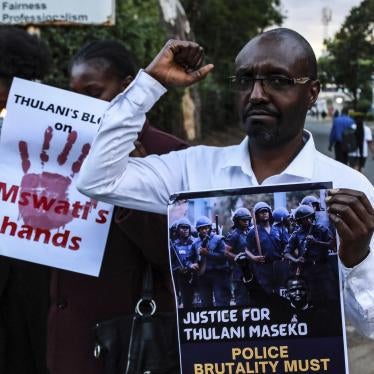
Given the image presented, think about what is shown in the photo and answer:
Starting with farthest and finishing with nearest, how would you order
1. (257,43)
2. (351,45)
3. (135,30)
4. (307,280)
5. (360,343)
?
(351,45), (135,30), (360,343), (257,43), (307,280)

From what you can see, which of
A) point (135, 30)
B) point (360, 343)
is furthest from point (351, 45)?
point (360, 343)

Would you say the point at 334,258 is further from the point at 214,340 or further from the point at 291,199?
the point at 214,340

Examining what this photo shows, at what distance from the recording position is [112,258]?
8.55 ft

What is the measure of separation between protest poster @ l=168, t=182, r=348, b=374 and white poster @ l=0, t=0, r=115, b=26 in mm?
5023

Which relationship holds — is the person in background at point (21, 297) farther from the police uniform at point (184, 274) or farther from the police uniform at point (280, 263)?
the police uniform at point (280, 263)

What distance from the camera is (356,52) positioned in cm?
6525

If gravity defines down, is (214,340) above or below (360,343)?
below

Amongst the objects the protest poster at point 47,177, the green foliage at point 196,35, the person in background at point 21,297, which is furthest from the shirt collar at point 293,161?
the green foliage at point 196,35

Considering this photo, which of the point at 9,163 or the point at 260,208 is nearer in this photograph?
the point at 260,208

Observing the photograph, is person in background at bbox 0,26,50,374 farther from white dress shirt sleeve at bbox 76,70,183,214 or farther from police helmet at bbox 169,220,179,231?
police helmet at bbox 169,220,179,231

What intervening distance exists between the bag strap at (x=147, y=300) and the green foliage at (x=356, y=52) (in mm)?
58397

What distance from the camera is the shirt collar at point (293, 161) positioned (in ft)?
6.77

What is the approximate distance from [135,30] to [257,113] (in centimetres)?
984

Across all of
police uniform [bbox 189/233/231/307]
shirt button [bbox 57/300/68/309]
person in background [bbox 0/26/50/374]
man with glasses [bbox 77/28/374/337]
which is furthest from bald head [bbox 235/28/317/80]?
person in background [bbox 0/26/50/374]
